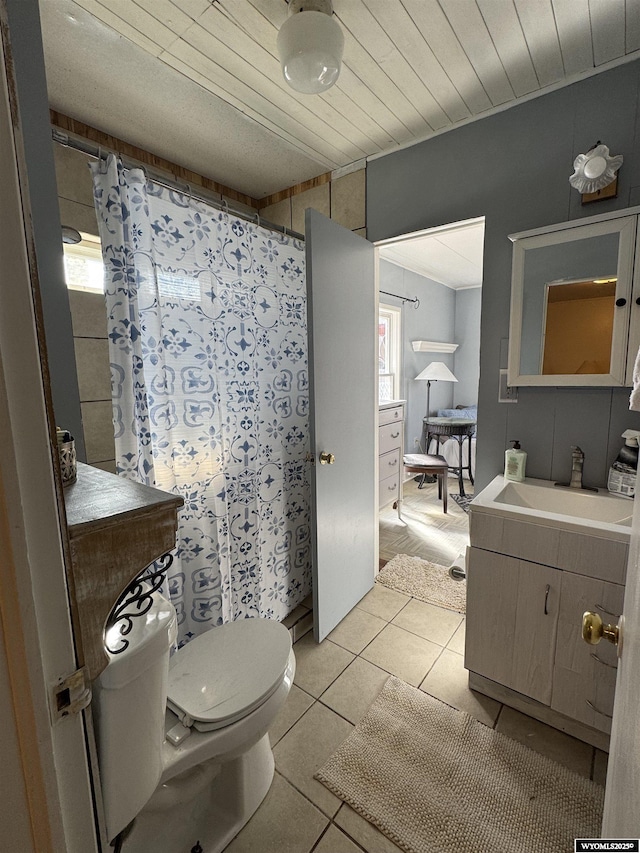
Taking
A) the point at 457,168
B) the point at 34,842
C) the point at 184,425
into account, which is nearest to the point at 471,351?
the point at 457,168

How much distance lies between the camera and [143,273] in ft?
4.42

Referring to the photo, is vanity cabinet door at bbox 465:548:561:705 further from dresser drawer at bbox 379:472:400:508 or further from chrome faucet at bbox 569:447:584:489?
dresser drawer at bbox 379:472:400:508

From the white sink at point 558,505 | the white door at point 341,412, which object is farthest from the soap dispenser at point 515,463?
the white door at point 341,412

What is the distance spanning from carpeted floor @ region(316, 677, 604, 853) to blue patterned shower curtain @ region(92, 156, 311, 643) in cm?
79

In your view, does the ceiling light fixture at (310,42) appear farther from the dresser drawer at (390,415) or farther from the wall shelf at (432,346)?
the wall shelf at (432,346)

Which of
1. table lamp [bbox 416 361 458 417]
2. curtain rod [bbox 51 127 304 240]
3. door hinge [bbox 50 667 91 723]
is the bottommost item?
door hinge [bbox 50 667 91 723]

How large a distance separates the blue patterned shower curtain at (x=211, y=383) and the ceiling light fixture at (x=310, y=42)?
0.60 metres

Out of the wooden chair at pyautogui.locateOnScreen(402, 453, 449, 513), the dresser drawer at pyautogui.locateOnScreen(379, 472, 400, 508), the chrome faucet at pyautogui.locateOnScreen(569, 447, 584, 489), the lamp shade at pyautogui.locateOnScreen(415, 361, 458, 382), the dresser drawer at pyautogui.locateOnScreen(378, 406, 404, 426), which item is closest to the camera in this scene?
the chrome faucet at pyautogui.locateOnScreen(569, 447, 584, 489)

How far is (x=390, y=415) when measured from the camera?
303 cm

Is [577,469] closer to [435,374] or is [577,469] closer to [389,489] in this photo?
[389,489]

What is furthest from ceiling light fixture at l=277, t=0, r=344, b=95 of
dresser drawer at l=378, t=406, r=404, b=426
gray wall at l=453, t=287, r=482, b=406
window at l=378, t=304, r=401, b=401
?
gray wall at l=453, t=287, r=482, b=406

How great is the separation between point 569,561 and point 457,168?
1.75m

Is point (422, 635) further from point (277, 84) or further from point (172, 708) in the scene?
point (277, 84)

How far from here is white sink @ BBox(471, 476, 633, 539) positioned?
49.8 inches
